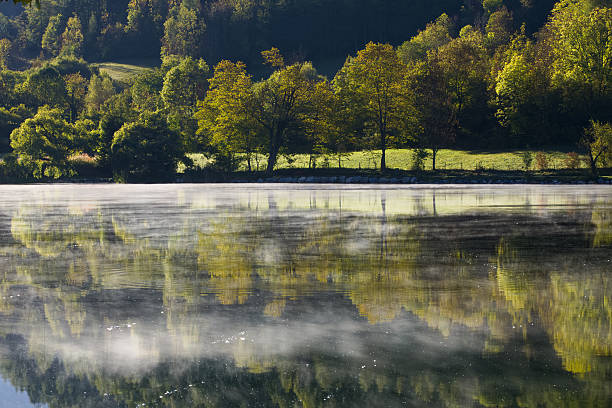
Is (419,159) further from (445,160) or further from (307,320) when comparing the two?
(307,320)

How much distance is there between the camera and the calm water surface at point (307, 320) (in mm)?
5496

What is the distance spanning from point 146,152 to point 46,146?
11.8 metres

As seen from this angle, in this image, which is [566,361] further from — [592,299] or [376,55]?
[376,55]

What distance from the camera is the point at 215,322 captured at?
7.80 metres

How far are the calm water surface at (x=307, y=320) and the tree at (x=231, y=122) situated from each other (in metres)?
52.5

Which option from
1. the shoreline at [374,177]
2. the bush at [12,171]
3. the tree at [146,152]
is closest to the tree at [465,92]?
the shoreline at [374,177]

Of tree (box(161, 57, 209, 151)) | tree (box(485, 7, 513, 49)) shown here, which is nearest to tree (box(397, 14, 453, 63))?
tree (box(485, 7, 513, 49))

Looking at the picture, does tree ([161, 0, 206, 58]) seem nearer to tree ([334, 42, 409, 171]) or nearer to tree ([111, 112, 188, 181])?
tree ([111, 112, 188, 181])

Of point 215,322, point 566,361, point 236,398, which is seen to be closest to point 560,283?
point 566,361

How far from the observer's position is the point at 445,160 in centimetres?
7188

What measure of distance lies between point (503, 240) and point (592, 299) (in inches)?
265

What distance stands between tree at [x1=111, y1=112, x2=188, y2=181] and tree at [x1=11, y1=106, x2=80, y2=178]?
8.27 metres

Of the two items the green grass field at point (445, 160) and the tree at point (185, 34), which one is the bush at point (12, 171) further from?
the tree at point (185, 34)

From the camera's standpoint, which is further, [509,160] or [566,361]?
[509,160]
